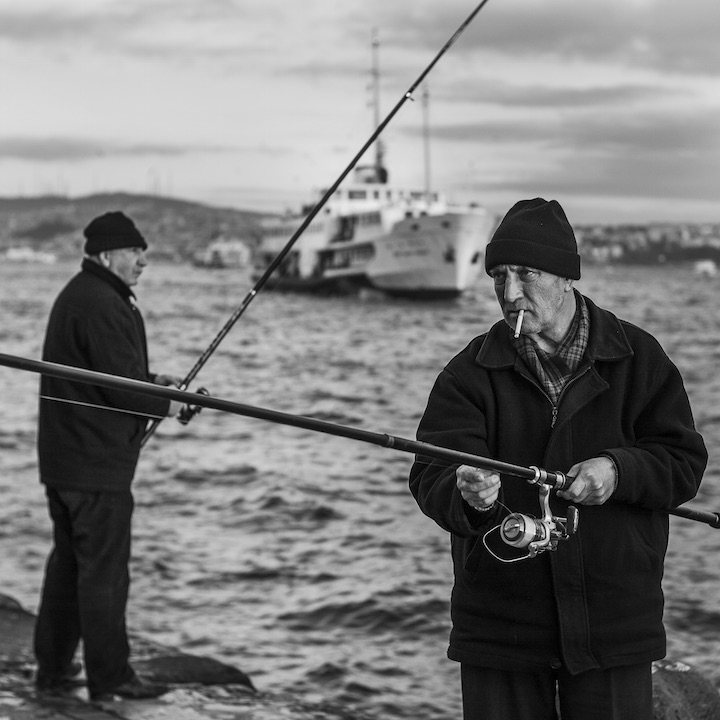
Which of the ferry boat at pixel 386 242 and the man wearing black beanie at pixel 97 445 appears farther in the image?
the ferry boat at pixel 386 242

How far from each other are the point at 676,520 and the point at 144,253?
947 centimetres

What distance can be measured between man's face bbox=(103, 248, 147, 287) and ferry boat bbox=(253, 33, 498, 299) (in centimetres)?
4663

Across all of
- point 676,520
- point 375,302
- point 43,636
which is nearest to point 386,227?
point 375,302

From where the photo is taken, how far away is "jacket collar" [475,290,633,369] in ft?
10.7

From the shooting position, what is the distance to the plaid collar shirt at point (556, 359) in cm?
328

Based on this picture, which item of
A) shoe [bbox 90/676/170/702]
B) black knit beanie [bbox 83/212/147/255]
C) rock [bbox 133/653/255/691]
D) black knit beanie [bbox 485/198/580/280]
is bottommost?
rock [bbox 133/653/255/691]

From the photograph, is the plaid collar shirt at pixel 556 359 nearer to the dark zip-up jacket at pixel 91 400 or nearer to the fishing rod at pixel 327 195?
the fishing rod at pixel 327 195

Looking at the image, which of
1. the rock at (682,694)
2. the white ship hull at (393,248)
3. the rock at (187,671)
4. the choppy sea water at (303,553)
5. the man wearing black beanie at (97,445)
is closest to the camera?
the rock at (682,694)

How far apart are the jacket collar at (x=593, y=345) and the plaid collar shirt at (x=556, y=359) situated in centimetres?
2

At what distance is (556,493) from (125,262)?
9.69 feet

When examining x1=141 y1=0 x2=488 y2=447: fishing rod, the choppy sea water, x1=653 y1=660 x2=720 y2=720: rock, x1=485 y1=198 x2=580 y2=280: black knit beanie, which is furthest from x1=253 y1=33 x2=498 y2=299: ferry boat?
x1=485 y1=198 x2=580 y2=280: black knit beanie

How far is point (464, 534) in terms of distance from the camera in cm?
315

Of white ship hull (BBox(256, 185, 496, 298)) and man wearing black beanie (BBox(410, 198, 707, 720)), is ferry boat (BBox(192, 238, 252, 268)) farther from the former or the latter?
man wearing black beanie (BBox(410, 198, 707, 720))

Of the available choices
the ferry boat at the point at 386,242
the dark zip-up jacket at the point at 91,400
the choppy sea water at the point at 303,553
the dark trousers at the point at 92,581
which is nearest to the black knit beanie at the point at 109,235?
the dark zip-up jacket at the point at 91,400
